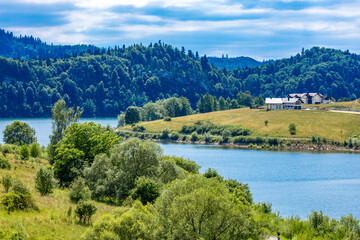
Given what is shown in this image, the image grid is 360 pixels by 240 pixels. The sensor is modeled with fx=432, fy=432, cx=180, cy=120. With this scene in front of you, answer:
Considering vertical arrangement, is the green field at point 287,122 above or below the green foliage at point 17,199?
below

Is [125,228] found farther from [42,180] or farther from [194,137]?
[194,137]

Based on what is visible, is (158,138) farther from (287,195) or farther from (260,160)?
(287,195)

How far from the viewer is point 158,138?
552 feet

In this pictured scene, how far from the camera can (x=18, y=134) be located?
9762 cm

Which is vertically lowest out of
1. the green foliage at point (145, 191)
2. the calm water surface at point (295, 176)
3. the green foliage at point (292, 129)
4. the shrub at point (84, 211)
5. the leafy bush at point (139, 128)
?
the calm water surface at point (295, 176)

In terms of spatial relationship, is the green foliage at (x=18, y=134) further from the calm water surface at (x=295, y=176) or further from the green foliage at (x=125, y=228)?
the green foliage at (x=125, y=228)

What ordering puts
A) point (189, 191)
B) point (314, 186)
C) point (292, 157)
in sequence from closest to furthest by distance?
1. point (189, 191)
2. point (314, 186)
3. point (292, 157)

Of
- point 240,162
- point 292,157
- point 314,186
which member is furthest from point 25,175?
point 292,157

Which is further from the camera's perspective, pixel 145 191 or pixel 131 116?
pixel 131 116

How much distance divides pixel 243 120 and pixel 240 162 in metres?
65.1

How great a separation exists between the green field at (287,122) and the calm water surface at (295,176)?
1908cm

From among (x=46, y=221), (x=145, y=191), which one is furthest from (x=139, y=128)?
(x=46, y=221)

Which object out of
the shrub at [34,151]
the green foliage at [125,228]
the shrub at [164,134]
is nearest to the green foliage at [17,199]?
the green foliage at [125,228]

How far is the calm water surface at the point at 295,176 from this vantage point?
6250cm
